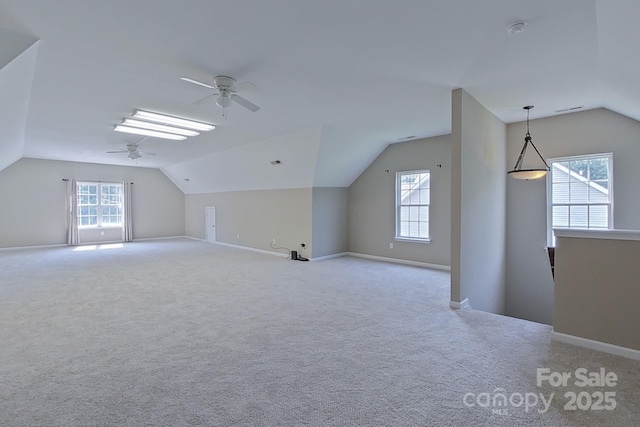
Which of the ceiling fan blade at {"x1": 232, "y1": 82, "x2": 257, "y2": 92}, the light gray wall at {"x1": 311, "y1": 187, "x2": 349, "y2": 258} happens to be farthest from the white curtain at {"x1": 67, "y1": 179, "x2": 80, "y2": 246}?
the ceiling fan blade at {"x1": 232, "y1": 82, "x2": 257, "y2": 92}

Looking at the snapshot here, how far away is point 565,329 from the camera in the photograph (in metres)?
3.11

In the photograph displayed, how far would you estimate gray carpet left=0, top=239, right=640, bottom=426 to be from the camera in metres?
2.04

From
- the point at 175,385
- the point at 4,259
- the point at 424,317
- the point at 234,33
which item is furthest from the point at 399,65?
the point at 4,259

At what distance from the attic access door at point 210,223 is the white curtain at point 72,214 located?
3.81 metres

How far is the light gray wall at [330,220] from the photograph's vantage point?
740 cm

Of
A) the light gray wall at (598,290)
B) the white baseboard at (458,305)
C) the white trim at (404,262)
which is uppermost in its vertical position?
the light gray wall at (598,290)

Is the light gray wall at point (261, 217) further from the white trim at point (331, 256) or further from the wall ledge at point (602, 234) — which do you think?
the wall ledge at point (602, 234)

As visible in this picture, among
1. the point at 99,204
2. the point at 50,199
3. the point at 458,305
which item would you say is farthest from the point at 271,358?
the point at 99,204

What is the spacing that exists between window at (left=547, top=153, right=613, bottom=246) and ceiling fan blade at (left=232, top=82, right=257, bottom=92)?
16.4 feet

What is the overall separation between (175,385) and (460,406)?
80.6 inches

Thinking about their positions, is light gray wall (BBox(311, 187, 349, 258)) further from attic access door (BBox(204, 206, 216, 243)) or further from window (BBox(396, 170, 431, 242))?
attic access door (BBox(204, 206, 216, 243))

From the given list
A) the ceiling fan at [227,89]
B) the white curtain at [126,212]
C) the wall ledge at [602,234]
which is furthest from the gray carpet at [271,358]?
the white curtain at [126,212]

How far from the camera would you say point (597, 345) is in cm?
293

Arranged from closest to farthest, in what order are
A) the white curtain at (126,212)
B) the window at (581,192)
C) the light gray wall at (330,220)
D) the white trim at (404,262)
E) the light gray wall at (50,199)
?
the window at (581,192) → the white trim at (404,262) → the light gray wall at (330,220) → the light gray wall at (50,199) → the white curtain at (126,212)
